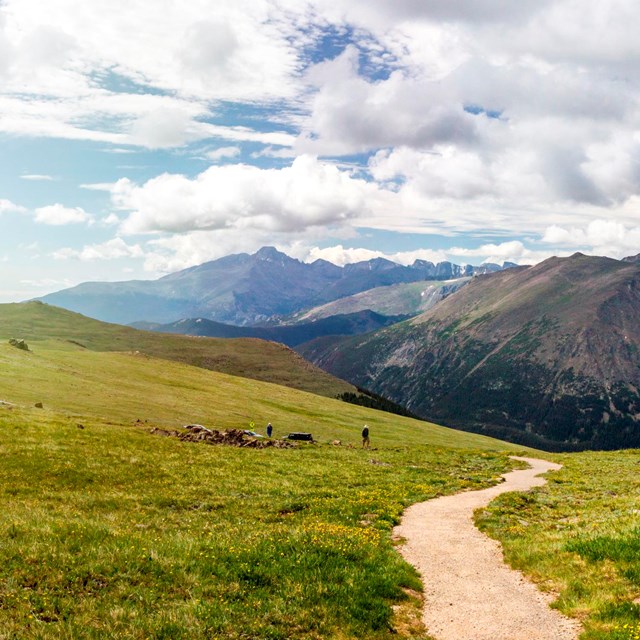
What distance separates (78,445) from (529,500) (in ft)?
97.2

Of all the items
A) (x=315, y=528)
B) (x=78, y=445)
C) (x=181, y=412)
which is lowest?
(x=181, y=412)

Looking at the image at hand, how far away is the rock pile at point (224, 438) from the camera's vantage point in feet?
170

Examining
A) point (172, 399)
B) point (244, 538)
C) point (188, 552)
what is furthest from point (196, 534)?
point (172, 399)

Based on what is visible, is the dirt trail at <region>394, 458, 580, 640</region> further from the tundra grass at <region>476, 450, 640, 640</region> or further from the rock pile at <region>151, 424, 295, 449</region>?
the rock pile at <region>151, 424, 295, 449</region>

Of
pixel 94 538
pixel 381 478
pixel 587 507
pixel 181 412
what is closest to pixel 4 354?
pixel 181 412

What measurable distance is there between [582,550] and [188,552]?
40.4 feet

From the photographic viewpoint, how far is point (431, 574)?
16.1 m

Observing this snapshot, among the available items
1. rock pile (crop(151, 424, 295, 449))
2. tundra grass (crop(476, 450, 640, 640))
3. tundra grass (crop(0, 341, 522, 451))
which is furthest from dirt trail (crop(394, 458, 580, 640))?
tundra grass (crop(0, 341, 522, 451))

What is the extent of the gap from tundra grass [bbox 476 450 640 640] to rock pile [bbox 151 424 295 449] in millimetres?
30125

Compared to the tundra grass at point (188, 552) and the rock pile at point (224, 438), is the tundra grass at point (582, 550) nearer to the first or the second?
the tundra grass at point (188, 552)

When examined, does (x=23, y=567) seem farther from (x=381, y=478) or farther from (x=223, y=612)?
(x=381, y=478)

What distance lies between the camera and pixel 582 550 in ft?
52.4

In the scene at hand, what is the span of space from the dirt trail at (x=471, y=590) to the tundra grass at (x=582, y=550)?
53cm

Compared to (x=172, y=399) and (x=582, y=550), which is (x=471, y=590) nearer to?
(x=582, y=550)
